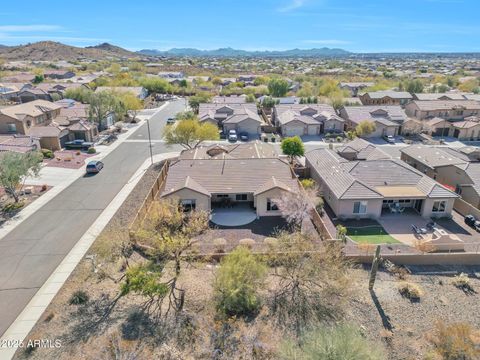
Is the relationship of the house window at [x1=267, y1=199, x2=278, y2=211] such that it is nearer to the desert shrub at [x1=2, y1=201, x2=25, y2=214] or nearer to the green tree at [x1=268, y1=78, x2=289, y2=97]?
the desert shrub at [x1=2, y1=201, x2=25, y2=214]

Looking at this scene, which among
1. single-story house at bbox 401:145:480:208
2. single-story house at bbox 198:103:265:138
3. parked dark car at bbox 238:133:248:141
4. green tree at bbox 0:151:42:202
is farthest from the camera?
single-story house at bbox 198:103:265:138

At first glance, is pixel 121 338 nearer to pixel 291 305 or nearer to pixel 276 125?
pixel 291 305

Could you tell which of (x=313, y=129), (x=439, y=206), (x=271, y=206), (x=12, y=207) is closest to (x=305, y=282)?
(x=271, y=206)

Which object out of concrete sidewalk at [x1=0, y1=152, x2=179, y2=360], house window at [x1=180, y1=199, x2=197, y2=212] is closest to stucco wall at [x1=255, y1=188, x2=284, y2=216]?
house window at [x1=180, y1=199, x2=197, y2=212]

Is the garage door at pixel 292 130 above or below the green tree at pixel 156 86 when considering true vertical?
below

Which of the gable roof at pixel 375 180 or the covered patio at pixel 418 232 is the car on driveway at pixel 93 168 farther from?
the covered patio at pixel 418 232

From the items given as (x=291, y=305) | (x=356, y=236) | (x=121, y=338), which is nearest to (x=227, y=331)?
(x=291, y=305)

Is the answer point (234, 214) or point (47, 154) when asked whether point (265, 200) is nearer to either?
point (234, 214)

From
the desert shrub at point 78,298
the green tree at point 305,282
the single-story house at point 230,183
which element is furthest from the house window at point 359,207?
the desert shrub at point 78,298
